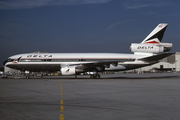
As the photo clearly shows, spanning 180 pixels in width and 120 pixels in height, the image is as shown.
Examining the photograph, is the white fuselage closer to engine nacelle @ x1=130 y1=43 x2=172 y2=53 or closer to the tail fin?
engine nacelle @ x1=130 y1=43 x2=172 y2=53

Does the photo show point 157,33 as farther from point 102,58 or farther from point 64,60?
point 64,60

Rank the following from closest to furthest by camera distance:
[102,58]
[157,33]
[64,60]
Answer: [64,60] → [102,58] → [157,33]

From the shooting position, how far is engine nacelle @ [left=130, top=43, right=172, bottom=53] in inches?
1303

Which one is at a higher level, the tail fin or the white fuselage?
the tail fin

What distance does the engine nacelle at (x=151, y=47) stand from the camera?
3310cm

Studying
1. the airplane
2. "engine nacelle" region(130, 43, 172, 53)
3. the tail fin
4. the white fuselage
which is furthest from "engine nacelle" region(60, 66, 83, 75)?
the tail fin

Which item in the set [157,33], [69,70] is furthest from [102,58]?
[157,33]

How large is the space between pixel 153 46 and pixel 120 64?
5.79m

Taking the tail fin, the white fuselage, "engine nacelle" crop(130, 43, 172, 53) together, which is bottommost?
the white fuselage

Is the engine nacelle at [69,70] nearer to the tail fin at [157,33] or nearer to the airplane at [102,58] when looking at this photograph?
the airplane at [102,58]

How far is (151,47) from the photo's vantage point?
33.5 m

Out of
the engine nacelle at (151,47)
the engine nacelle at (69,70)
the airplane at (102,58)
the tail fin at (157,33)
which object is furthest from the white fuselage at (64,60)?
the tail fin at (157,33)

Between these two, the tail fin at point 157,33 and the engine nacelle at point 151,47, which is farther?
the tail fin at point 157,33

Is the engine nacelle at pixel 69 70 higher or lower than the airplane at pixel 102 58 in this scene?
lower
